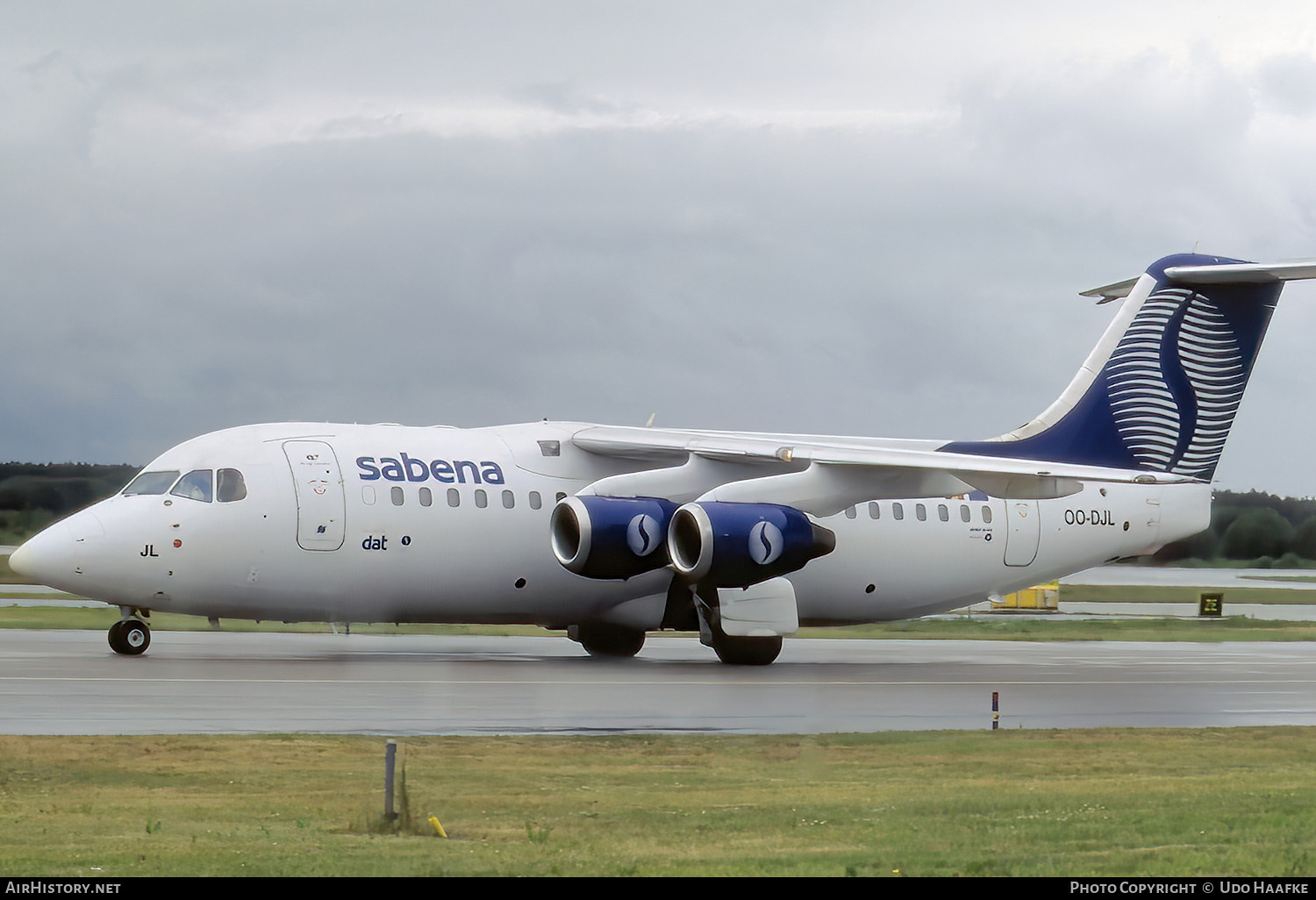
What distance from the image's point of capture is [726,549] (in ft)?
77.2

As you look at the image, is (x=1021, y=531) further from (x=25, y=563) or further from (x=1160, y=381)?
(x=25, y=563)

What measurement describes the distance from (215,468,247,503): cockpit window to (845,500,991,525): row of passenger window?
33.6 feet

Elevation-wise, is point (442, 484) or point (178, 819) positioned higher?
point (442, 484)

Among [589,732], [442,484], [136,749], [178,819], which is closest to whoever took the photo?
[178,819]

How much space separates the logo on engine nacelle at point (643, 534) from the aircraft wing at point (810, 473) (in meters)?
1.09

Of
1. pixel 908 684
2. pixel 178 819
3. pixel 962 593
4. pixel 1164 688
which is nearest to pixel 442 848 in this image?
pixel 178 819

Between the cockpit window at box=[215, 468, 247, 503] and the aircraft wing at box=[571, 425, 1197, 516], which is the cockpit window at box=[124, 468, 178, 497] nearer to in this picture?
the cockpit window at box=[215, 468, 247, 503]

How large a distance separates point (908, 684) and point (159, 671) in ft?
33.7

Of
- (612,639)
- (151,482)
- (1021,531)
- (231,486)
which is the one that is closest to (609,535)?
(612,639)

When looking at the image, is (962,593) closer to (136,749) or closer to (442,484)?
(442,484)

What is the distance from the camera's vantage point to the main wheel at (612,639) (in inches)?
1083

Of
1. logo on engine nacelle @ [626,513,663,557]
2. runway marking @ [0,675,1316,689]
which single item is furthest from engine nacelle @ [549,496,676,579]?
runway marking @ [0,675,1316,689]

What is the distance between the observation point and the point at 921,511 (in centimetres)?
2844

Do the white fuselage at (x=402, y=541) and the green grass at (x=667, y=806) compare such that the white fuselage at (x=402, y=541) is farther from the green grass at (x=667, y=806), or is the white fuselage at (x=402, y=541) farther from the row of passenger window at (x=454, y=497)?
the green grass at (x=667, y=806)
